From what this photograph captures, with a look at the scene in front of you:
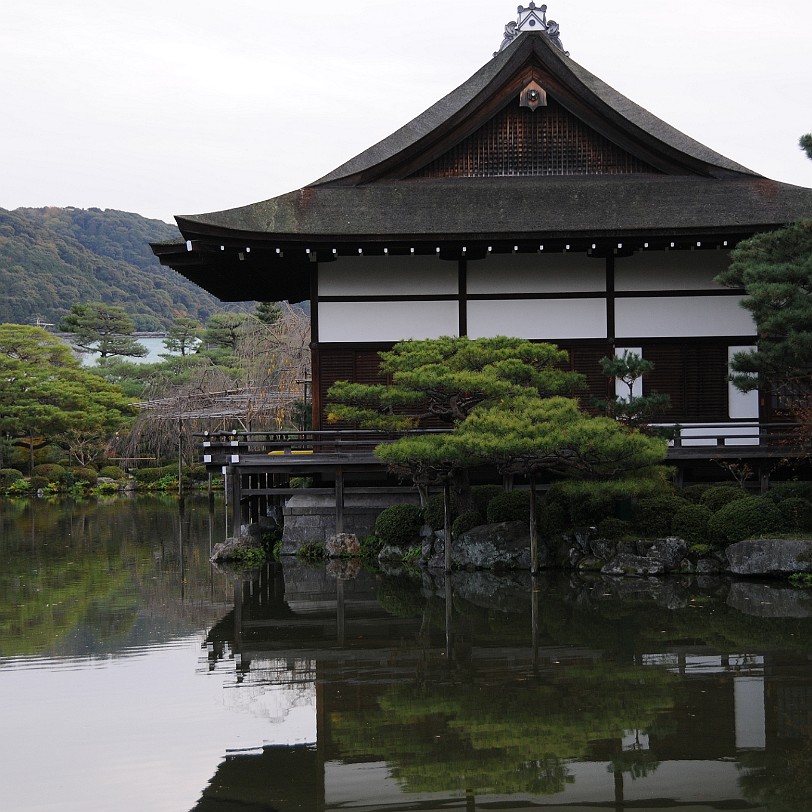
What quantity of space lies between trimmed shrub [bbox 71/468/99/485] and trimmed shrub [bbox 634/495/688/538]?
26331 millimetres

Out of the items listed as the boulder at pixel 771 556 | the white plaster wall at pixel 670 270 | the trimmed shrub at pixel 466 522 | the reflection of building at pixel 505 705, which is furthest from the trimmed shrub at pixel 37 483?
the boulder at pixel 771 556

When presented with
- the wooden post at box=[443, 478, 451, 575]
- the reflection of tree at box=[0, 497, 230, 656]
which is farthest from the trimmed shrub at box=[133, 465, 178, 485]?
the wooden post at box=[443, 478, 451, 575]

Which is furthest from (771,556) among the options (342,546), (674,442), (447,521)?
(342,546)

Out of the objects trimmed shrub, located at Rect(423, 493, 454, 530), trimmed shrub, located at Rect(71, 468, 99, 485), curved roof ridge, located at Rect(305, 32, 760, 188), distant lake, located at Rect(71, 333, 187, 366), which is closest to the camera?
trimmed shrub, located at Rect(423, 493, 454, 530)

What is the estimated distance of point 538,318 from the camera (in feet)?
59.5

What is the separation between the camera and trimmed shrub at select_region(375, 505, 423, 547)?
53.7 ft

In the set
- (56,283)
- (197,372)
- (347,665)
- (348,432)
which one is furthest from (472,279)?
(56,283)

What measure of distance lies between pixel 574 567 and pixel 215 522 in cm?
1269

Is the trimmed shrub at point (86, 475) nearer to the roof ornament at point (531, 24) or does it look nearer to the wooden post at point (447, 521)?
the roof ornament at point (531, 24)

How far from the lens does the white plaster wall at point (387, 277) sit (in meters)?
18.2

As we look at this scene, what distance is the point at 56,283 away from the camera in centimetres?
8925

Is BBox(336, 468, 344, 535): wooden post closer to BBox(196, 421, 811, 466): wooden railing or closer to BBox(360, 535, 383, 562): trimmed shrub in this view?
BBox(196, 421, 811, 466): wooden railing

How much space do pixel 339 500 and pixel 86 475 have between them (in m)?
22.4

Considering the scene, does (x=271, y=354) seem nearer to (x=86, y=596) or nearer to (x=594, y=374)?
(x=594, y=374)
